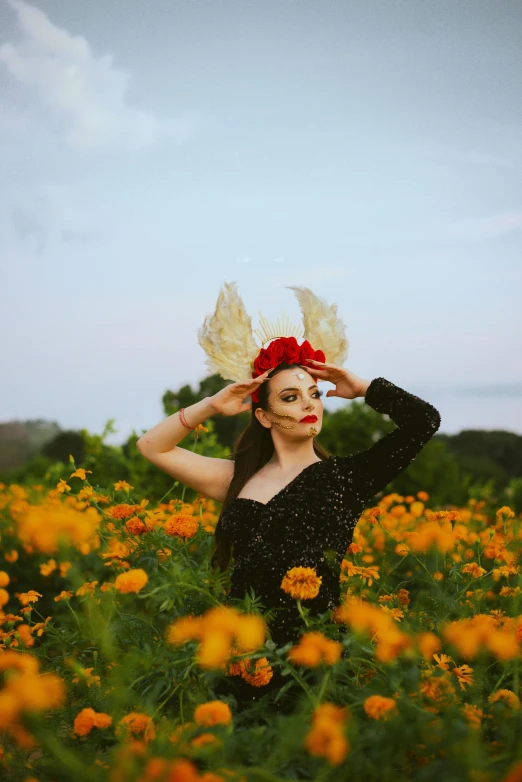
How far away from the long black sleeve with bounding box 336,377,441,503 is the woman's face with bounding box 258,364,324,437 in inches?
7.6

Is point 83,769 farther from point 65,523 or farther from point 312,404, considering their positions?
point 312,404

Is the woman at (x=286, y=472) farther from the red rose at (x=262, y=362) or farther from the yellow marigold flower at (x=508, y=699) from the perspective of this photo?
the yellow marigold flower at (x=508, y=699)

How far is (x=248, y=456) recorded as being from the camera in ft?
9.85

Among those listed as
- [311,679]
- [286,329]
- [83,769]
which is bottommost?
[311,679]

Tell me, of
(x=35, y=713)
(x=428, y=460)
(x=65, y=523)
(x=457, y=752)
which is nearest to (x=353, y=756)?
(x=457, y=752)

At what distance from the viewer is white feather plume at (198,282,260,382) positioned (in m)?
2.97

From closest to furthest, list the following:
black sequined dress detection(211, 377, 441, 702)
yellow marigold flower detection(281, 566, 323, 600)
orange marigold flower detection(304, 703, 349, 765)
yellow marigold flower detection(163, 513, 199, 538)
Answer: orange marigold flower detection(304, 703, 349, 765) → yellow marigold flower detection(281, 566, 323, 600) → yellow marigold flower detection(163, 513, 199, 538) → black sequined dress detection(211, 377, 441, 702)

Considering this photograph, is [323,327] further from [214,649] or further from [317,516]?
[214,649]

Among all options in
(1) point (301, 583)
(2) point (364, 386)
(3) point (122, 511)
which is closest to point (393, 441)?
(2) point (364, 386)

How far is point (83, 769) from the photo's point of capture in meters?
1.31

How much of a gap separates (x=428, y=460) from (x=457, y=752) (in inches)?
216

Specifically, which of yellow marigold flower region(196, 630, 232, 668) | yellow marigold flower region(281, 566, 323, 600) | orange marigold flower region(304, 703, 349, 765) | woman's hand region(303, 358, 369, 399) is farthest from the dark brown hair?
orange marigold flower region(304, 703, 349, 765)

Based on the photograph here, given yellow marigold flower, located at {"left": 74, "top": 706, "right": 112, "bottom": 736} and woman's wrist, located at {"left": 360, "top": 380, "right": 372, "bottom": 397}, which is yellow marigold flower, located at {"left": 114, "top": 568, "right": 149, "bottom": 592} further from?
woman's wrist, located at {"left": 360, "top": 380, "right": 372, "bottom": 397}

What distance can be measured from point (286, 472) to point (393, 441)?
0.43 metres
